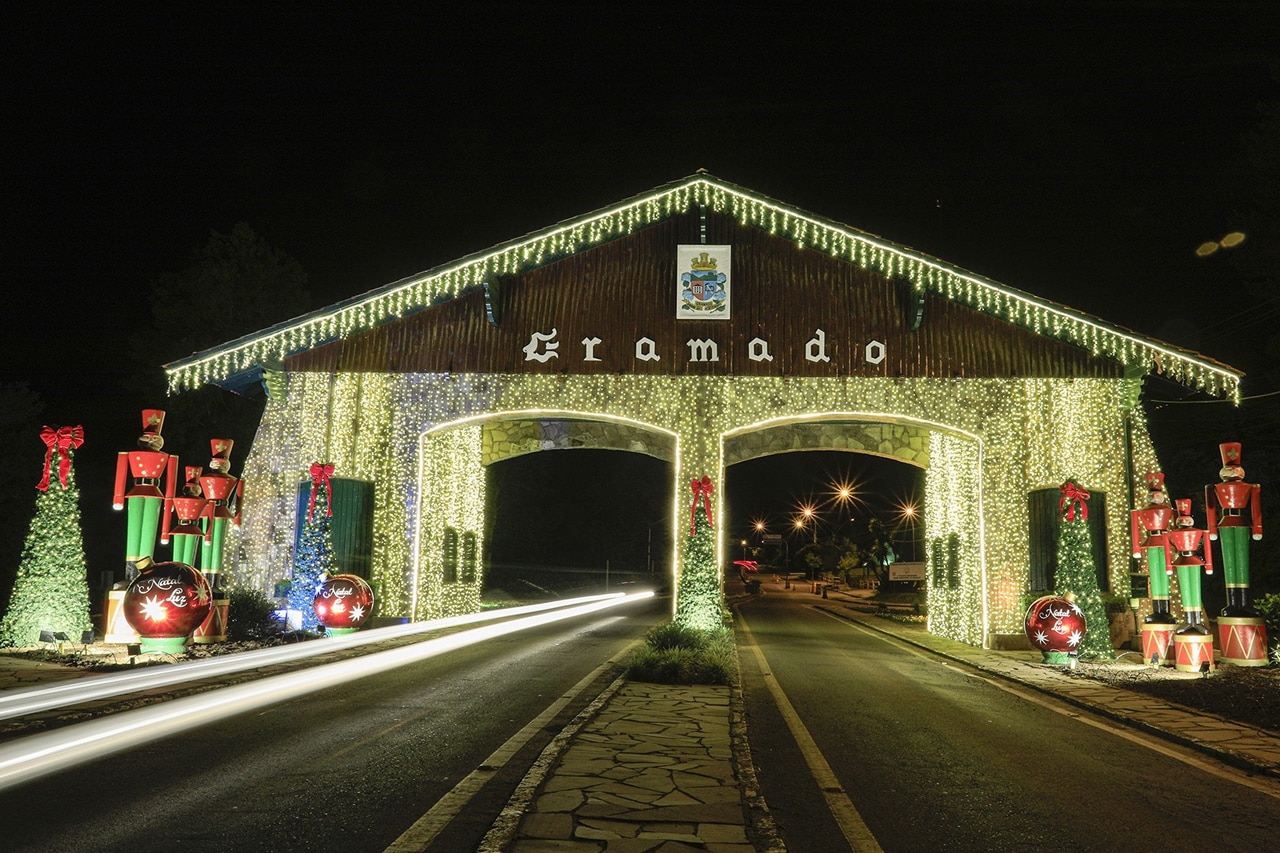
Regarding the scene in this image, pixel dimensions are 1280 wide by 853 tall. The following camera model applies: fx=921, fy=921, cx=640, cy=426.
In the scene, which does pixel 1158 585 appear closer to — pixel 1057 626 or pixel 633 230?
pixel 1057 626

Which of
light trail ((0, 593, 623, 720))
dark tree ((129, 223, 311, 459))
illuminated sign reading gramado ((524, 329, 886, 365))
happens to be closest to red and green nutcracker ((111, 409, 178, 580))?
light trail ((0, 593, 623, 720))

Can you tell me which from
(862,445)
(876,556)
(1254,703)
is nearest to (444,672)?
(1254,703)

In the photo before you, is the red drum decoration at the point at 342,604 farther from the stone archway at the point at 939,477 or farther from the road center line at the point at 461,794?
the road center line at the point at 461,794

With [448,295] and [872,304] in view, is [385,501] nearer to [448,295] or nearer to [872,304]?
[448,295]

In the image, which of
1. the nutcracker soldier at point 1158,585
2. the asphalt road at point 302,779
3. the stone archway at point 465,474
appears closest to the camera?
the asphalt road at point 302,779

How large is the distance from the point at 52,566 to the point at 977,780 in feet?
49.4

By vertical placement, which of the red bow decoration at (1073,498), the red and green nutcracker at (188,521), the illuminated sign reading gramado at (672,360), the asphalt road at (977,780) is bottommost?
the asphalt road at (977,780)

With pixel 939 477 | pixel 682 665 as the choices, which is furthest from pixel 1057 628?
pixel 939 477

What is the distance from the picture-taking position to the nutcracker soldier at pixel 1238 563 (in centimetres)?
1475

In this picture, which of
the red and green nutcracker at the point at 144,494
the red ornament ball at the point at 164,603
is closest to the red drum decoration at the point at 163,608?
the red ornament ball at the point at 164,603

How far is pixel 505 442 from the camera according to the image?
27953 mm

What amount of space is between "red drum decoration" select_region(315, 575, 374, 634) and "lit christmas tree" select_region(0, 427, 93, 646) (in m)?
4.00

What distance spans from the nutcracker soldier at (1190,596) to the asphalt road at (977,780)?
448 cm

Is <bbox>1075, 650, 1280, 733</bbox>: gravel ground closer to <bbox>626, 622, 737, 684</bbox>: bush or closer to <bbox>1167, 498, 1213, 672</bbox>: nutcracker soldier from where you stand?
<bbox>1167, 498, 1213, 672</bbox>: nutcracker soldier
